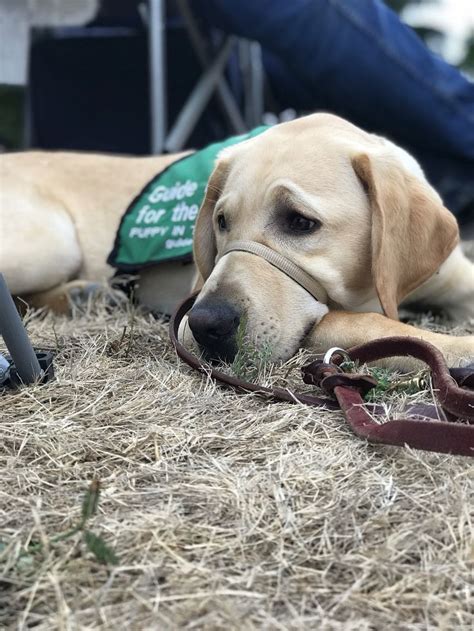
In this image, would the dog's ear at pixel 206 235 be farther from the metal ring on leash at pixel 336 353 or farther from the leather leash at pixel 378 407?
the metal ring on leash at pixel 336 353

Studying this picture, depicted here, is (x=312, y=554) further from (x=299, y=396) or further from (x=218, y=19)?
(x=218, y=19)

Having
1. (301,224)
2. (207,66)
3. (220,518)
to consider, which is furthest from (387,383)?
(207,66)

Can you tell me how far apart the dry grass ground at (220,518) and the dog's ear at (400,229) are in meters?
0.71

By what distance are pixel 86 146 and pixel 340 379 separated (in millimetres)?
6524

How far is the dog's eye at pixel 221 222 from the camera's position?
2803 mm

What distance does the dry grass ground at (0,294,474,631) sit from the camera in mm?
1225

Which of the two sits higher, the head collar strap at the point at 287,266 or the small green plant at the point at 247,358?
the head collar strap at the point at 287,266

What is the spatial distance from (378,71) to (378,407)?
4.48 meters

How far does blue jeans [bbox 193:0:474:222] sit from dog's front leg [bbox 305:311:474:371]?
12.6 feet

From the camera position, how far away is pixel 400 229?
8.39 ft

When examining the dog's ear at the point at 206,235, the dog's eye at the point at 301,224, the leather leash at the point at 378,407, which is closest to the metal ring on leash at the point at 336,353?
the leather leash at the point at 378,407

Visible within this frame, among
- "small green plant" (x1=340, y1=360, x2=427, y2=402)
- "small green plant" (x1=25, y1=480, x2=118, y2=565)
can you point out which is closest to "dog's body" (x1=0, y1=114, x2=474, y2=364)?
"small green plant" (x1=340, y1=360, x2=427, y2=402)

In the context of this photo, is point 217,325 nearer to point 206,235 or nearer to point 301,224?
point 301,224

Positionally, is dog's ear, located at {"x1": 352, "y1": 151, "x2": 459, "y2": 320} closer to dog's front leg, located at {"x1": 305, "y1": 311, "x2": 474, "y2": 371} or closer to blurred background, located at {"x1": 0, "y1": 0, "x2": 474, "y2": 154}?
dog's front leg, located at {"x1": 305, "y1": 311, "x2": 474, "y2": 371}
